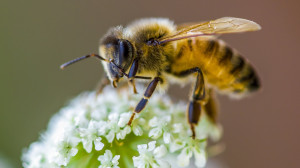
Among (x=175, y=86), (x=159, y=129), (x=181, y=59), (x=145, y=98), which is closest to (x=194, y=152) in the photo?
(x=159, y=129)

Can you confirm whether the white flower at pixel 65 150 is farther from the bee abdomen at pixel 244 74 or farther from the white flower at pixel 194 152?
the bee abdomen at pixel 244 74

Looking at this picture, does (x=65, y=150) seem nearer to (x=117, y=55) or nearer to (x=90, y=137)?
(x=90, y=137)

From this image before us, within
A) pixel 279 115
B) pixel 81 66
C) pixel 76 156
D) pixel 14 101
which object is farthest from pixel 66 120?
pixel 279 115

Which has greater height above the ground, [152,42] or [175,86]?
[152,42]

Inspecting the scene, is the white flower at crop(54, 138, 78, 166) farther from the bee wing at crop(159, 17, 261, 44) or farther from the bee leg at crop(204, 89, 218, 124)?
the bee leg at crop(204, 89, 218, 124)

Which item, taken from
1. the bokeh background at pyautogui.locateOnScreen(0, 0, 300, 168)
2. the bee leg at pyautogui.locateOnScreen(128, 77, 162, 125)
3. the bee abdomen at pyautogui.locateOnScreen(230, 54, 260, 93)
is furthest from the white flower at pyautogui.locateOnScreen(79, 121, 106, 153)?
the bokeh background at pyautogui.locateOnScreen(0, 0, 300, 168)

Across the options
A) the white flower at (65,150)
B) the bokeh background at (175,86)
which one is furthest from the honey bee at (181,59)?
the bokeh background at (175,86)
